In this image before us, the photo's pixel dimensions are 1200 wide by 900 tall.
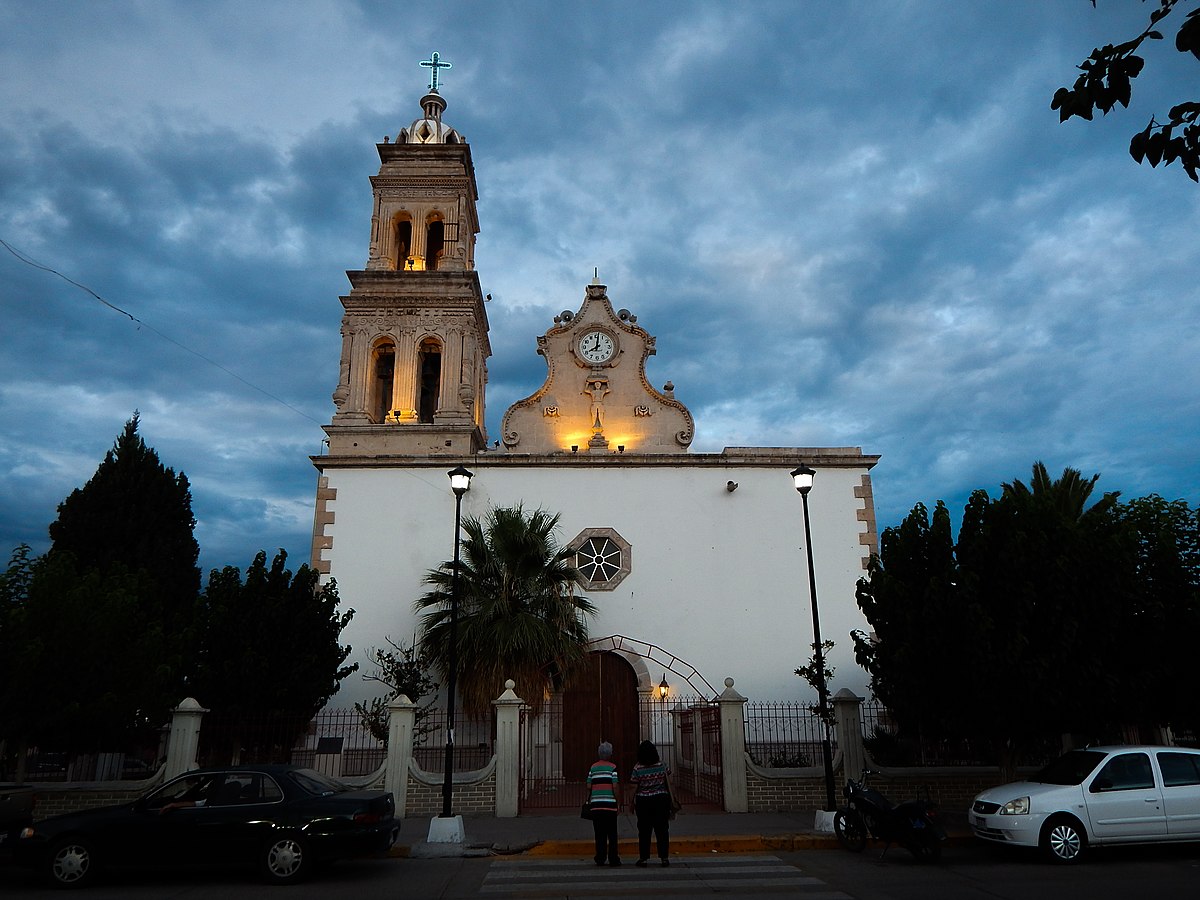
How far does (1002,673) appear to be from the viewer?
38.6 ft

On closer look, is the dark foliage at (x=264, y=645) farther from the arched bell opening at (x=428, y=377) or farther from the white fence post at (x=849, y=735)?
the white fence post at (x=849, y=735)

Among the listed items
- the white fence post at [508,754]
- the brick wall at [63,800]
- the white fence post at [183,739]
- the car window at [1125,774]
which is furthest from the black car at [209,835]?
the car window at [1125,774]

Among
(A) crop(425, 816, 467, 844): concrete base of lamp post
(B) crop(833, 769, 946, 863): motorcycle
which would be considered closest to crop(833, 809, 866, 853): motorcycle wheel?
(B) crop(833, 769, 946, 863): motorcycle

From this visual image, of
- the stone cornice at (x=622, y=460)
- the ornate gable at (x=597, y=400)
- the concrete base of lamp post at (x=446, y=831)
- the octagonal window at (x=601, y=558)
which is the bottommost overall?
the concrete base of lamp post at (x=446, y=831)

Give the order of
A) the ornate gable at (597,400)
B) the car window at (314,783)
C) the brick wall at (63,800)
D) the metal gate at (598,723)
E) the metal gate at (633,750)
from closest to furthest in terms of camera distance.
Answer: the car window at (314,783) → the brick wall at (63,800) → the metal gate at (633,750) → the metal gate at (598,723) → the ornate gable at (597,400)

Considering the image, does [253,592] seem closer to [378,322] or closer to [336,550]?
[336,550]

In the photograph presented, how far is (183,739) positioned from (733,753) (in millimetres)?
8963

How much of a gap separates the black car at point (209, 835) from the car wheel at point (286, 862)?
10 mm

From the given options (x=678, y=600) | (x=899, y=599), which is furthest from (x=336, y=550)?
(x=899, y=599)

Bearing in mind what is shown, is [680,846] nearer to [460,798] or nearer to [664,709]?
[460,798]

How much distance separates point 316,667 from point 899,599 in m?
10.6

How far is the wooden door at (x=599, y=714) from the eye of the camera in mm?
18078

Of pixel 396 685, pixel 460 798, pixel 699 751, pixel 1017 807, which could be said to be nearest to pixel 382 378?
pixel 396 685

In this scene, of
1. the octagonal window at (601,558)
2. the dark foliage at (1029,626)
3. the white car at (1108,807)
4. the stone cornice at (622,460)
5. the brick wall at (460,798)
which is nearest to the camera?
the white car at (1108,807)
